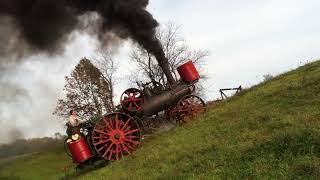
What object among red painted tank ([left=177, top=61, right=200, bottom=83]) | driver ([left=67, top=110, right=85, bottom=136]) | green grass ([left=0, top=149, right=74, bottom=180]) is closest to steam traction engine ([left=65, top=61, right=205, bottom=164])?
red painted tank ([left=177, top=61, right=200, bottom=83])

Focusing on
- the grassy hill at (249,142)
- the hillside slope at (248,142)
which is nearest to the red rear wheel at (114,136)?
the hillside slope at (248,142)

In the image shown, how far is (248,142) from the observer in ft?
39.1

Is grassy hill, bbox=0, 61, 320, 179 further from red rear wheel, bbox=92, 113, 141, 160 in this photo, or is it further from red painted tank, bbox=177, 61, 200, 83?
red painted tank, bbox=177, 61, 200, 83

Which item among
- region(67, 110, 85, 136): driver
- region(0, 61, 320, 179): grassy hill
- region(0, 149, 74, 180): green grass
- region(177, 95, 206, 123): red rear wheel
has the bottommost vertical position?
region(0, 61, 320, 179): grassy hill

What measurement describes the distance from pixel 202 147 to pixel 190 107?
240 inches

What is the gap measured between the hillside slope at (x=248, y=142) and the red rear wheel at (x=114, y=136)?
2.10ft

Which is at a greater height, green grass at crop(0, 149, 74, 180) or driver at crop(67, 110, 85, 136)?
green grass at crop(0, 149, 74, 180)

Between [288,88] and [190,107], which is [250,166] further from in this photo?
[190,107]

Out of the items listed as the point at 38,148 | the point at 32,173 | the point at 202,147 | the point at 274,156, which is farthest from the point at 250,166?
the point at 38,148

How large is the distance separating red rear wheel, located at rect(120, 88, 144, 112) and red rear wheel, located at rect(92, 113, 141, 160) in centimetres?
43

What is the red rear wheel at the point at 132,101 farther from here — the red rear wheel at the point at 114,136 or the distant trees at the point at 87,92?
the distant trees at the point at 87,92

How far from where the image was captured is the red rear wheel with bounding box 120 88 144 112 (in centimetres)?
1777

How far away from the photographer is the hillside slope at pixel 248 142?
1023 centimetres

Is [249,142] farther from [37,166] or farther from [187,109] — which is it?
[37,166]
